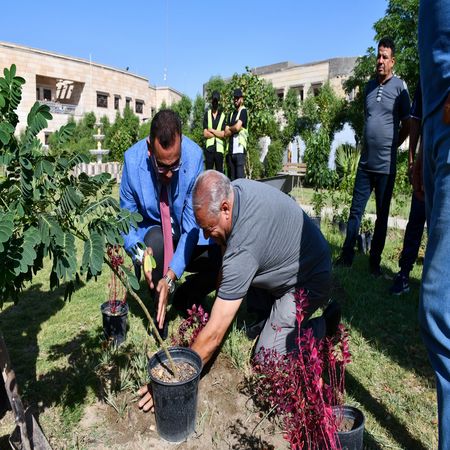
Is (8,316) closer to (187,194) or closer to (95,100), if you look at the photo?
(187,194)

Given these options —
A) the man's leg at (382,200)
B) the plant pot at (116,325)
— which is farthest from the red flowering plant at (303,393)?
the man's leg at (382,200)

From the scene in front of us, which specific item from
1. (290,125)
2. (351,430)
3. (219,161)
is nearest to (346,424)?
(351,430)

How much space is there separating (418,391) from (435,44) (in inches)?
80.1

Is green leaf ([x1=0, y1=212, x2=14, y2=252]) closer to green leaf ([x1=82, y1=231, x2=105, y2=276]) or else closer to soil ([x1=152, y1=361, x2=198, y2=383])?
green leaf ([x1=82, y1=231, x2=105, y2=276])

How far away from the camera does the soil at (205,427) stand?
6.78ft

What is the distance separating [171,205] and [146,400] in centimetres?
136

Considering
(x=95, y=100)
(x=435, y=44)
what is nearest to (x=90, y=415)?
(x=435, y=44)

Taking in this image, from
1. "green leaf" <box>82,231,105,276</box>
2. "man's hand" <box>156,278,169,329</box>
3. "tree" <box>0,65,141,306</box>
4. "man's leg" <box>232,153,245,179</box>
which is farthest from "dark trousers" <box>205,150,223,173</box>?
"green leaf" <box>82,231,105,276</box>

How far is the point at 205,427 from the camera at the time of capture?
2193 millimetres

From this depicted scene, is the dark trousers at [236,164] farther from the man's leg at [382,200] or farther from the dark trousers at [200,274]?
the dark trousers at [200,274]

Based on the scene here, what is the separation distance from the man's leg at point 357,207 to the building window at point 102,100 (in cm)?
3257

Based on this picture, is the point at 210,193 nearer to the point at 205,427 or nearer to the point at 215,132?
the point at 205,427

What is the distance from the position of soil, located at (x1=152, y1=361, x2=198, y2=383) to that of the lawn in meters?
0.26

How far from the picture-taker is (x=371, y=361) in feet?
9.22
